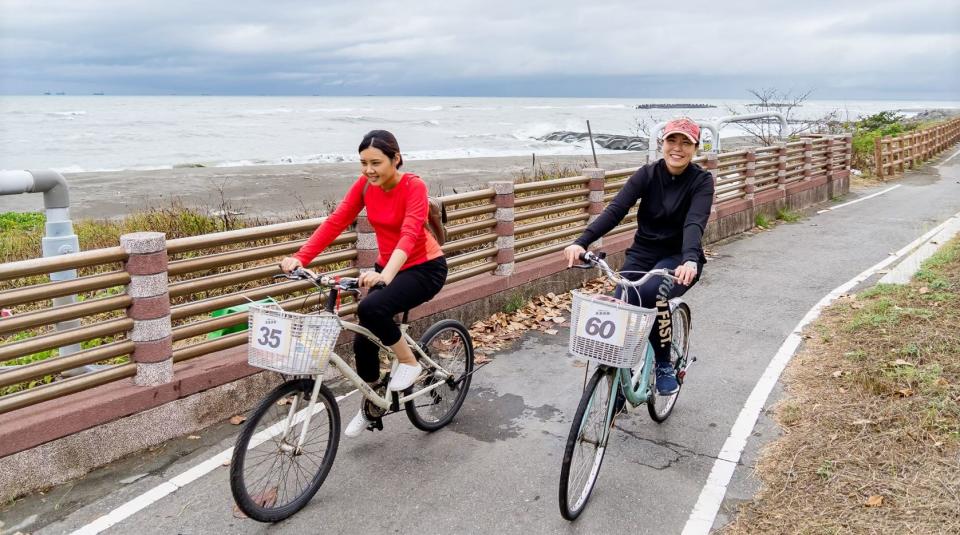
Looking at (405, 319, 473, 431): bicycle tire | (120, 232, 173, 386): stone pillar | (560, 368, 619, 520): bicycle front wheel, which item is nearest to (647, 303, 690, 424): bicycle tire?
(560, 368, 619, 520): bicycle front wheel

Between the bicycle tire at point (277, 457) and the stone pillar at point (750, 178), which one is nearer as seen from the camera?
the bicycle tire at point (277, 457)

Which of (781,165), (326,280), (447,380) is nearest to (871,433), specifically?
(447,380)

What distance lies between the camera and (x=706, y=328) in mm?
8344

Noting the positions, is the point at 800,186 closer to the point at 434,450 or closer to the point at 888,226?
the point at 888,226

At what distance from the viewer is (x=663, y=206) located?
5.03m

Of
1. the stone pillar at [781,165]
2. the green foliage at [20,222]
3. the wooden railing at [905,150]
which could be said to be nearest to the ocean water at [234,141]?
the wooden railing at [905,150]

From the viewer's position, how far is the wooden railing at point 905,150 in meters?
26.5

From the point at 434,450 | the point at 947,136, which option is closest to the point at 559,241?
the point at 434,450

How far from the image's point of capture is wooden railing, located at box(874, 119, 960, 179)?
26.5 metres

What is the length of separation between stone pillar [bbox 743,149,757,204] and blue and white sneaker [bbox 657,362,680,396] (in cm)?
1122

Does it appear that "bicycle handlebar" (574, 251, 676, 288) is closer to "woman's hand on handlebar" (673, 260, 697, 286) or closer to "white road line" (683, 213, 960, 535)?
"woman's hand on handlebar" (673, 260, 697, 286)

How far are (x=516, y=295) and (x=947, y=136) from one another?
4044 centimetres

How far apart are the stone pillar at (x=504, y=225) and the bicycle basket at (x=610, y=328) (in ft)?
15.7

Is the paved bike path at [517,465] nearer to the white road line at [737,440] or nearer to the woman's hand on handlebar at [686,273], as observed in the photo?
the white road line at [737,440]
